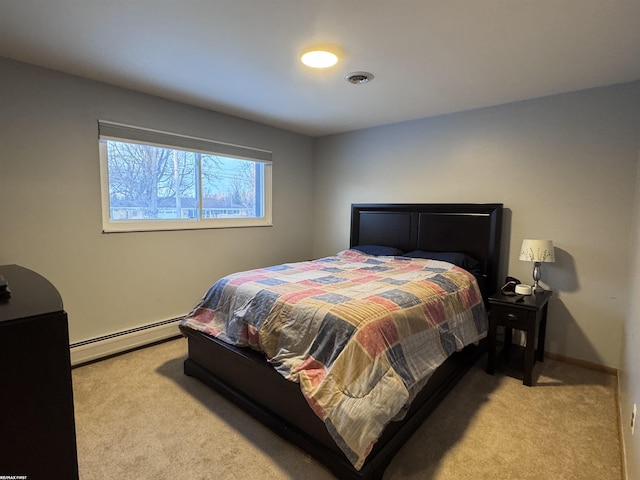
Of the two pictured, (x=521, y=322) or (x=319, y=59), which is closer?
(x=319, y=59)

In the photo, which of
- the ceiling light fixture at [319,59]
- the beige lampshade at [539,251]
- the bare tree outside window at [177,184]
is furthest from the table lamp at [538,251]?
the bare tree outside window at [177,184]

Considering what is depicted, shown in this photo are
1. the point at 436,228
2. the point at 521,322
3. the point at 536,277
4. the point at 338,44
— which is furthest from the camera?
the point at 436,228

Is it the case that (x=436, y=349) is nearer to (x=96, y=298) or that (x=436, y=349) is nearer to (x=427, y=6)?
(x=427, y=6)

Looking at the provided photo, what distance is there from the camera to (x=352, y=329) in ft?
5.47

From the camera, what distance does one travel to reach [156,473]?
1.63 m

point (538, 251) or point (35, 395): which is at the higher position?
point (538, 251)

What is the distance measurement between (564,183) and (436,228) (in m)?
1.13

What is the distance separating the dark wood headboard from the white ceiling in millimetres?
1033

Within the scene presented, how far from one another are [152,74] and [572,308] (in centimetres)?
387

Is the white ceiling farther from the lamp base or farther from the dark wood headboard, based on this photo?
the lamp base

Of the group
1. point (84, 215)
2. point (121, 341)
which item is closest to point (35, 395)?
point (84, 215)

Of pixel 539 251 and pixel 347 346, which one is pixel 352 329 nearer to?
pixel 347 346

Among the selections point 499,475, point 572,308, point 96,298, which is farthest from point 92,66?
point 572,308

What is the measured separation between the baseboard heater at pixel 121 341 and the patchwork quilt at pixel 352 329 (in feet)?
2.90
